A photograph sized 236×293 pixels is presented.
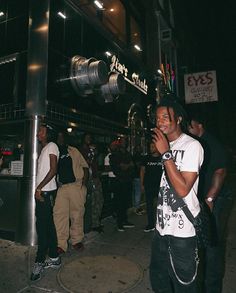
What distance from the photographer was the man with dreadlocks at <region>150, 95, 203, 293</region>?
6.31ft

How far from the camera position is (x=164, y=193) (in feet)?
6.98

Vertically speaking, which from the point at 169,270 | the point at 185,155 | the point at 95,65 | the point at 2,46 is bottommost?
the point at 169,270

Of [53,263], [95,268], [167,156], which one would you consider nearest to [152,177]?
[95,268]

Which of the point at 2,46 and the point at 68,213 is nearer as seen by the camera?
the point at 68,213

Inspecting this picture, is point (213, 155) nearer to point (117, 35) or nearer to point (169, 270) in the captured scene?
point (169, 270)

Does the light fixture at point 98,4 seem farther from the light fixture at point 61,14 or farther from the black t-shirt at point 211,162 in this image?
the black t-shirt at point 211,162

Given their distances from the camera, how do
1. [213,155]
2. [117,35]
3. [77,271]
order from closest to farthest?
[213,155] → [77,271] → [117,35]

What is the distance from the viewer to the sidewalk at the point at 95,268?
3309 millimetres

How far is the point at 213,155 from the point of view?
10.2 ft

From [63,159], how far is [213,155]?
2485mm

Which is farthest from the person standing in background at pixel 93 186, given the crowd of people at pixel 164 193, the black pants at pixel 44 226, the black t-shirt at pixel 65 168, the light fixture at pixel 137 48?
the light fixture at pixel 137 48

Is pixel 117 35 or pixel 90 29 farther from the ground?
pixel 117 35

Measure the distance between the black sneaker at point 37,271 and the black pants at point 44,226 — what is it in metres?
0.06

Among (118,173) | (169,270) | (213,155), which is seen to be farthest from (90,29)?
(169,270)
